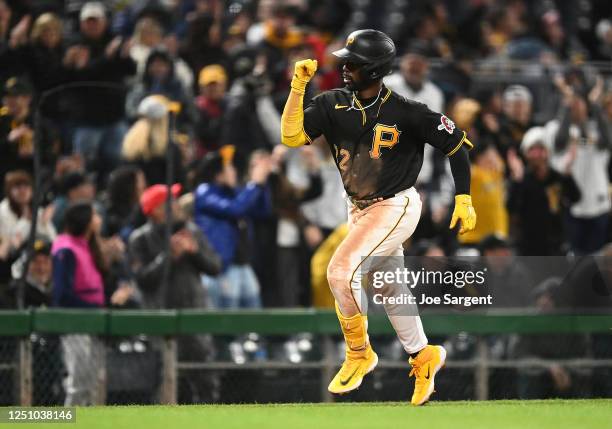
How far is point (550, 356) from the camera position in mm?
11500

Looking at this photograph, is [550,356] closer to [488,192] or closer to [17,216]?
[488,192]

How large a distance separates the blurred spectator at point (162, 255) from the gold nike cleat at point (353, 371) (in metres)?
2.72

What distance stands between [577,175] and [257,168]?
3018 mm

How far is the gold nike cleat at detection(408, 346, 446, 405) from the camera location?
8.16 meters

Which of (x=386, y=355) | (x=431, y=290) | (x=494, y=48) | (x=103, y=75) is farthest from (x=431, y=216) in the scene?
(x=494, y=48)

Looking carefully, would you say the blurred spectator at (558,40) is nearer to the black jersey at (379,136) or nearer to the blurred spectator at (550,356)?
the blurred spectator at (550,356)

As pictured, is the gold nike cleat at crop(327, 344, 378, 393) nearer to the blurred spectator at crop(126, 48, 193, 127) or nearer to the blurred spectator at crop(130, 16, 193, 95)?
the blurred spectator at crop(126, 48, 193, 127)

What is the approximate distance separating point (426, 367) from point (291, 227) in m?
3.39

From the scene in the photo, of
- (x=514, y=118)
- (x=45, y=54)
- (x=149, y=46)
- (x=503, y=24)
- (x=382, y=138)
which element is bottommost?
(x=382, y=138)

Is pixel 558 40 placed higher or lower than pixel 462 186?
higher

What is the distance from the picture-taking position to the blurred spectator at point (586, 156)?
12.0m

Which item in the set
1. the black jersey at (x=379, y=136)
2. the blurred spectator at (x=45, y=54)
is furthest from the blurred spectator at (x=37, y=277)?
the black jersey at (x=379, y=136)

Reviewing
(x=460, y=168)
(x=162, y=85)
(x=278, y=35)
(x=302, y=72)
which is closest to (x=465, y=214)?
(x=460, y=168)

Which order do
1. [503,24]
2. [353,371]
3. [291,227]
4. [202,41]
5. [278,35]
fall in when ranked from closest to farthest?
[353,371] → [291,227] → [202,41] → [278,35] → [503,24]
